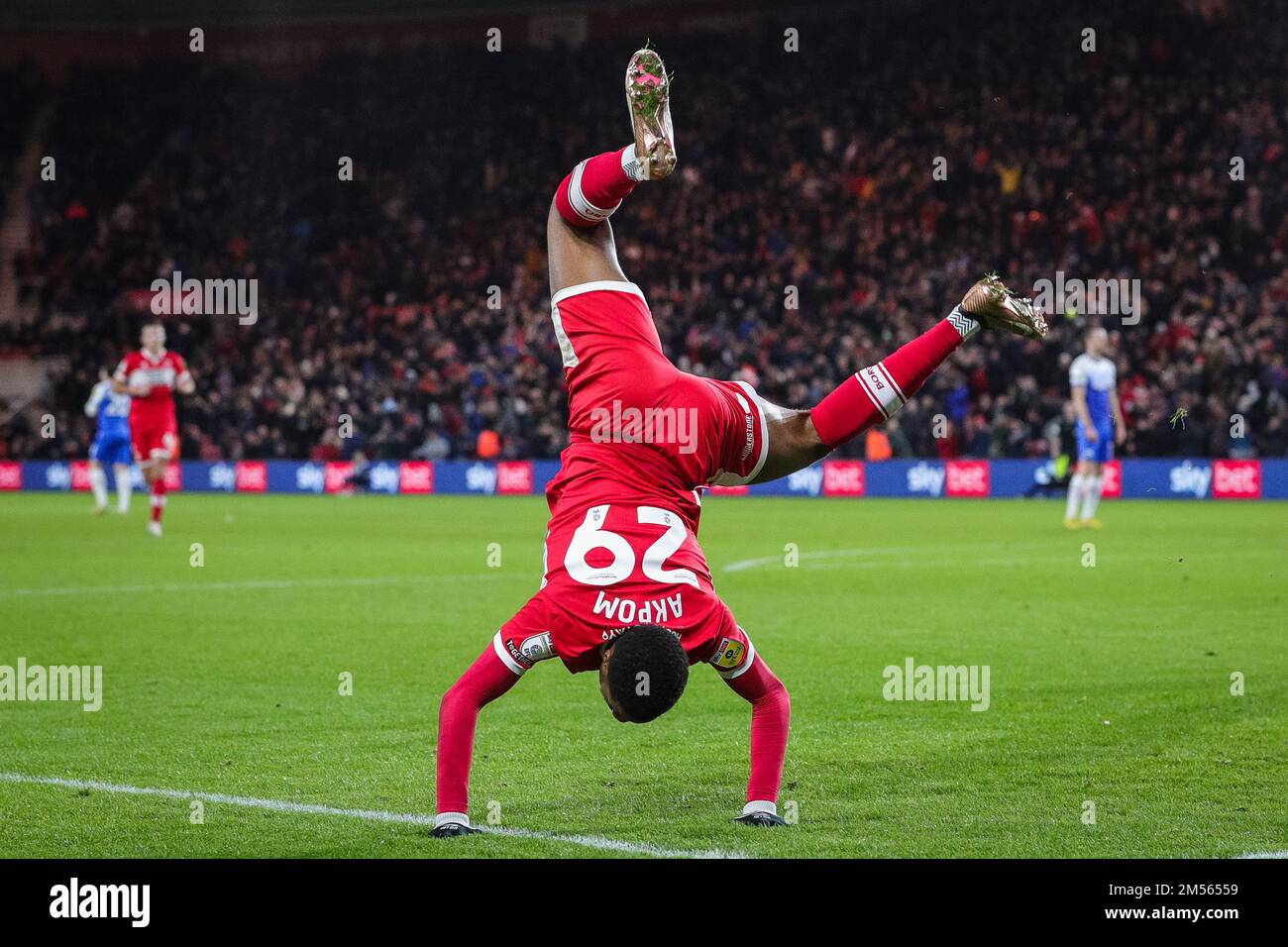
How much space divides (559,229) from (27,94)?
3909 centimetres

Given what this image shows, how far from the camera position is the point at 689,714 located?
7.74 metres

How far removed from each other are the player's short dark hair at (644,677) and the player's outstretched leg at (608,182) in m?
1.46

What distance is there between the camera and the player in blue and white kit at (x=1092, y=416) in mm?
18766

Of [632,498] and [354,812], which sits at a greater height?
[632,498]

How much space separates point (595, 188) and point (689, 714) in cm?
316

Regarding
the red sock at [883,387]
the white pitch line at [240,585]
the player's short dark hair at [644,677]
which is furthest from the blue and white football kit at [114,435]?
the player's short dark hair at [644,677]

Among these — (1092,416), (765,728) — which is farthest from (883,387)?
(1092,416)

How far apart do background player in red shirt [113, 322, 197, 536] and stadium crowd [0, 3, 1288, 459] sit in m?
12.1

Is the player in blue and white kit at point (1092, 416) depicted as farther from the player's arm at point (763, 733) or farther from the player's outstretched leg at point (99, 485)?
the player's outstretched leg at point (99, 485)

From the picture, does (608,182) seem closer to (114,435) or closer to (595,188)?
(595,188)

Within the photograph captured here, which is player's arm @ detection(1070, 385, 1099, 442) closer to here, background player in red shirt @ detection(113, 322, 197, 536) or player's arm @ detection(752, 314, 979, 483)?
background player in red shirt @ detection(113, 322, 197, 536)

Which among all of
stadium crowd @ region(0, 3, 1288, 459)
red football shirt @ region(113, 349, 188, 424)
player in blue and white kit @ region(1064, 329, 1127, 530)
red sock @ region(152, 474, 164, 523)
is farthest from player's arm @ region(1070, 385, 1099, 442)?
red sock @ region(152, 474, 164, 523)

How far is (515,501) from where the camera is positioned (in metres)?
27.6

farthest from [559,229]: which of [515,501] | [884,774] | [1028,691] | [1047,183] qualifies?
[1047,183]
